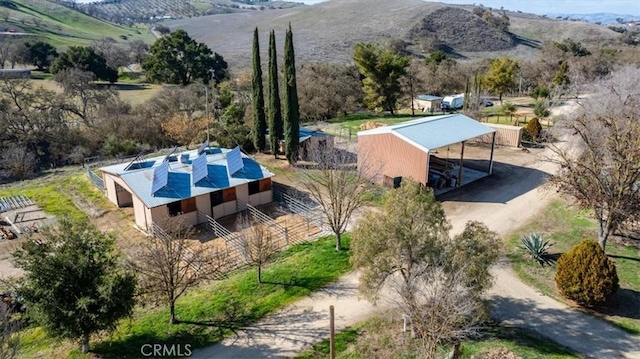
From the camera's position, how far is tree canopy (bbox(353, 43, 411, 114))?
44819mm

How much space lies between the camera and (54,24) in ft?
335

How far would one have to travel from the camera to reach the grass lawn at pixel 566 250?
14977mm

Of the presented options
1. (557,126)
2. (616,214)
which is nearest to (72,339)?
(616,214)

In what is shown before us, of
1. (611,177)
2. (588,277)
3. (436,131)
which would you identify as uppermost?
(611,177)

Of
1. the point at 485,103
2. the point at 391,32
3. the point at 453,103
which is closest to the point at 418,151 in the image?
the point at 453,103

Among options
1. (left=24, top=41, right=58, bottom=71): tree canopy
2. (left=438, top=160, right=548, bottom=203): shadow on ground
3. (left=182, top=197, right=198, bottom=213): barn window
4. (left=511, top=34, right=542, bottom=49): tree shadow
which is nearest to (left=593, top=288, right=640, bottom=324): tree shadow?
(left=438, top=160, right=548, bottom=203): shadow on ground

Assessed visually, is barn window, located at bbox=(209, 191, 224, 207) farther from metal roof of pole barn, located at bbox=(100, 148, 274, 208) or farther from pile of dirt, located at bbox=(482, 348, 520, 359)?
pile of dirt, located at bbox=(482, 348, 520, 359)

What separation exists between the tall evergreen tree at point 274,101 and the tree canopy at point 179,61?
87.9 feet

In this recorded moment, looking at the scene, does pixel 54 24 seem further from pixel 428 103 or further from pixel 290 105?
pixel 290 105

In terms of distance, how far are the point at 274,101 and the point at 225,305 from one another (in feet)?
59.8

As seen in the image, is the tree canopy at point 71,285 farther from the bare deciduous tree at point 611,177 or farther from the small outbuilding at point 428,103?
the small outbuilding at point 428,103

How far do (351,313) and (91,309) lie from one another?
8.06m

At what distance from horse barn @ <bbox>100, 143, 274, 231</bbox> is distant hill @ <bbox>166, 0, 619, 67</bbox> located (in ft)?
172

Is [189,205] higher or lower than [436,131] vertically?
lower
